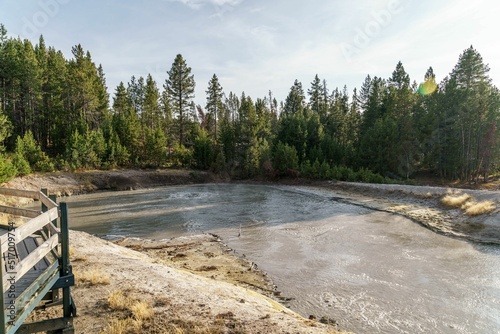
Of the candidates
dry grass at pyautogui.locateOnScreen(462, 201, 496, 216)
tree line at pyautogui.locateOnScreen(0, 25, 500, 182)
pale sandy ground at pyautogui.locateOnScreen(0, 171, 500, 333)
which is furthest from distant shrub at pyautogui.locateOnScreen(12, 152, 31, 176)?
dry grass at pyautogui.locateOnScreen(462, 201, 496, 216)

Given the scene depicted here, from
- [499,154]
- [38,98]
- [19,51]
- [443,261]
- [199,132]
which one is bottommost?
[443,261]

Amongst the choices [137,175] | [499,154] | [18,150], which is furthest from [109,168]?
[499,154]

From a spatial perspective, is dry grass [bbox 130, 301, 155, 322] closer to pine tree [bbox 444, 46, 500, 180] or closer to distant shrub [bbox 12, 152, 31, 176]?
distant shrub [bbox 12, 152, 31, 176]

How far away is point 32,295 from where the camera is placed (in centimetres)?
443

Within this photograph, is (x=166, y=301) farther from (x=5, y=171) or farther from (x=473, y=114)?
(x=473, y=114)

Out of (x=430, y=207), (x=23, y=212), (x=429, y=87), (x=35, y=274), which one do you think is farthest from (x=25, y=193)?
(x=429, y=87)

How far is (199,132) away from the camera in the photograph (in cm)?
6056

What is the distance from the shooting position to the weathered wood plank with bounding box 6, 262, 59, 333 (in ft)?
12.7

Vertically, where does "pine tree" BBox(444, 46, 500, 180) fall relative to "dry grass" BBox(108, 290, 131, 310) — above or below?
above

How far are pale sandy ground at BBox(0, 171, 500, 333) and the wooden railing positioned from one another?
34.2 inches

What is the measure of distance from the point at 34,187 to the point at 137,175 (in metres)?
14.2

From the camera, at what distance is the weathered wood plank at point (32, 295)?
3.86 m

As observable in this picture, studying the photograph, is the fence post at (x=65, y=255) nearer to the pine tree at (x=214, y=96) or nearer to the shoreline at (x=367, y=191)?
the shoreline at (x=367, y=191)

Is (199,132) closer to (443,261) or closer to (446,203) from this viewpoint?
(446,203)
